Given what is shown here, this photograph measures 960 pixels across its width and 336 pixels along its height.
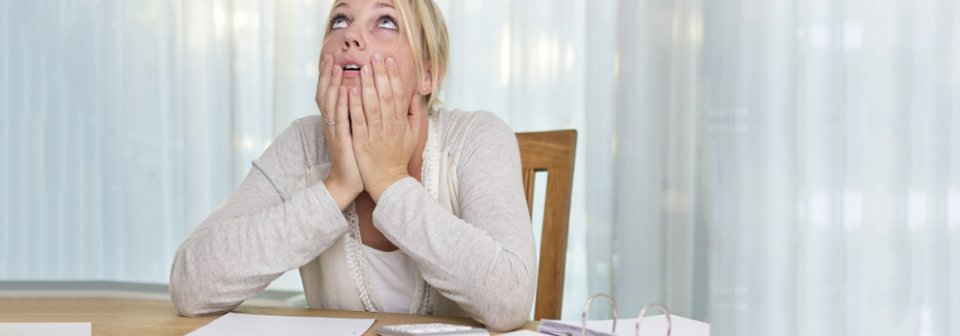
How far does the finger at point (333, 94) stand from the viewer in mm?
1128

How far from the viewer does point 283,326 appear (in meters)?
0.94

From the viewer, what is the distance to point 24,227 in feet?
9.51

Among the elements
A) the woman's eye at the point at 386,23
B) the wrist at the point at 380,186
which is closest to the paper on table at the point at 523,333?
the wrist at the point at 380,186

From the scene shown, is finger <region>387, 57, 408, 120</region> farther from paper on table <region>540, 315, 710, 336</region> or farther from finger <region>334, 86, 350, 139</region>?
paper on table <region>540, 315, 710, 336</region>

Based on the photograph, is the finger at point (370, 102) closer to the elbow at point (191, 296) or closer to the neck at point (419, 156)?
the neck at point (419, 156)

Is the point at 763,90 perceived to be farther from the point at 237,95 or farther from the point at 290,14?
the point at 237,95

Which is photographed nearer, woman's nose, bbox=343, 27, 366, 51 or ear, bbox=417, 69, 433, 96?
woman's nose, bbox=343, 27, 366, 51

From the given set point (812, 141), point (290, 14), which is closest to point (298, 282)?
point (290, 14)

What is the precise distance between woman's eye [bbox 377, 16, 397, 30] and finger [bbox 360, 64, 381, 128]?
3.9 inches

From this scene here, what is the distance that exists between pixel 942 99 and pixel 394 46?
1578 mm

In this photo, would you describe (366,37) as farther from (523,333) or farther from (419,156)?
(523,333)

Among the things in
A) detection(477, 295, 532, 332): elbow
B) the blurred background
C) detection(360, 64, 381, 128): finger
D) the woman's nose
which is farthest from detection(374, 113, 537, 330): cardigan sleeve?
the blurred background

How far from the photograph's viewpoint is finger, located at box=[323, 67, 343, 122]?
1128 mm

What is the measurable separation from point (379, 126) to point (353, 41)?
123 mm
